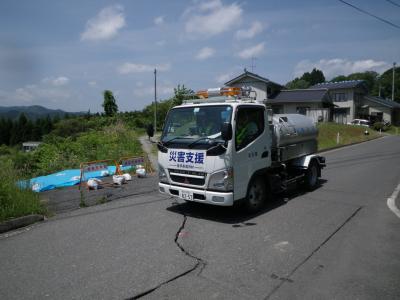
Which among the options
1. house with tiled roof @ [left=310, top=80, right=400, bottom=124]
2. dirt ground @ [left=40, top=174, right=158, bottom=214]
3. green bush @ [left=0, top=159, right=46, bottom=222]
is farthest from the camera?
house with tiled roof @ [left=310, top=80, right=400, bottom=124]

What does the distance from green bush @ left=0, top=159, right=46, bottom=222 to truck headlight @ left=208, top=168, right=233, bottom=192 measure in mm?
3657

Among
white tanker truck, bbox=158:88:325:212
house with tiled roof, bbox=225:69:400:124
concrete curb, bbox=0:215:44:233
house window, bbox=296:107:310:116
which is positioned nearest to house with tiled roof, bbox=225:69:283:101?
house with tiled roof, bbox=225:69:400:124

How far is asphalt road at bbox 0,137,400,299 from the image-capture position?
12.2 feet

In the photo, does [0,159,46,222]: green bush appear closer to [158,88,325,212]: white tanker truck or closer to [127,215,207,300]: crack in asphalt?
[158,88,325,212]: white tanker truck

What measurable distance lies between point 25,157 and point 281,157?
14.5 metres

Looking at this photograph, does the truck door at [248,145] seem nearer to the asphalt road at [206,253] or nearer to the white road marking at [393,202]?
the asphalt road at [206,253]

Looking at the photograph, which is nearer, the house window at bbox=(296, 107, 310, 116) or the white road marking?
the white road marking

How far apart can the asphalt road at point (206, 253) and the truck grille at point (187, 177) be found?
78 centimetres

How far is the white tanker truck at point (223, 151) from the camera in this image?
230 inches

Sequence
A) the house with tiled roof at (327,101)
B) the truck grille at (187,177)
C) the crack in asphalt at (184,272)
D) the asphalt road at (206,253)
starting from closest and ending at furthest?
the crack in asphalt at (184,272)
the asphalt road at (206,253)
the truck grille at (187,177)
the house with tiled roof at (327,101)

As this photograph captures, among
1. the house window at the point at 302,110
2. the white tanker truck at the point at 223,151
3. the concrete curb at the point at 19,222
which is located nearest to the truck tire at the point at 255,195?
the white tanker truck at the point at 223,151

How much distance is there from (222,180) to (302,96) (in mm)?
38850

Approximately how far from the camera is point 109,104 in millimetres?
37250

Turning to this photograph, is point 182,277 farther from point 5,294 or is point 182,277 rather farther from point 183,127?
point 183,127
